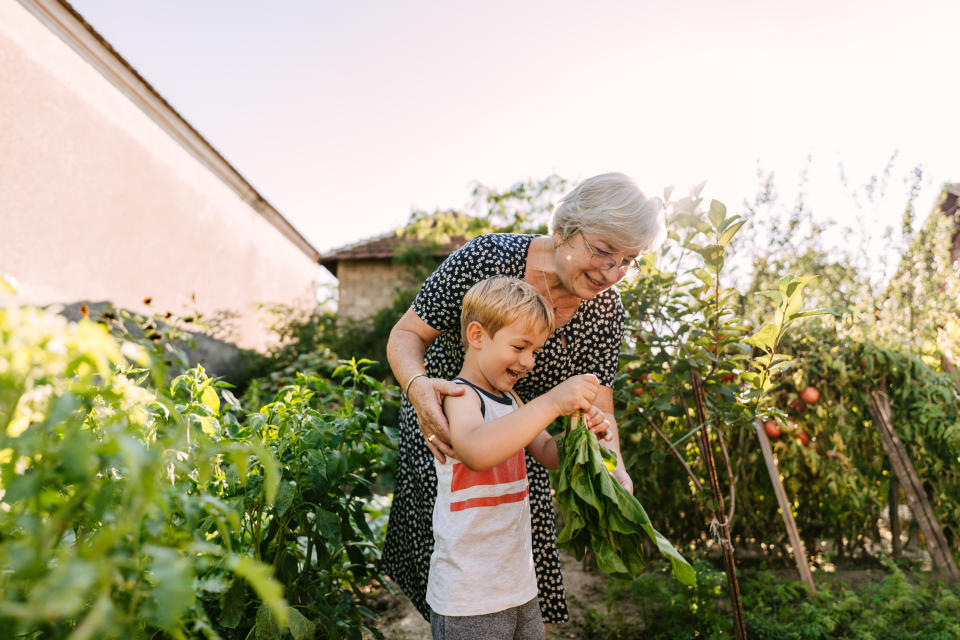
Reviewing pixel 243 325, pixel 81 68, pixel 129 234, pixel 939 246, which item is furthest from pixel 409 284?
pixel 939 246

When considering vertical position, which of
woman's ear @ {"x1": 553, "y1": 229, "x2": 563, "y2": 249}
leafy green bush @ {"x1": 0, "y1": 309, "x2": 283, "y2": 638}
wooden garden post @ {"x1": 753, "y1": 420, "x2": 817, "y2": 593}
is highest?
woman's ear @ {"x1": 553, "y1": 229, "x2": 563, "y2": 249}

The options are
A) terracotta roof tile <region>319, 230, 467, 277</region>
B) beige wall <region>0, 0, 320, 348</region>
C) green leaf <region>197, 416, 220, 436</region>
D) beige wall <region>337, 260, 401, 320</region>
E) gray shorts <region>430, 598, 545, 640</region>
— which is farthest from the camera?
beige wall <region>337, 260, 401, 320</region>

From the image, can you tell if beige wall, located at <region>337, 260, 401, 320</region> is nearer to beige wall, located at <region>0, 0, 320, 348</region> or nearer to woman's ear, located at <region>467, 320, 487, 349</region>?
beige wall, located at <region>0, 0, 320, 348</region>

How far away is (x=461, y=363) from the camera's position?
2.06 metres

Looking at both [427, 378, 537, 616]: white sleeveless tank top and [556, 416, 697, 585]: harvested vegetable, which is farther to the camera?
[427, 378, 537, 616]: white sleeveless tank top

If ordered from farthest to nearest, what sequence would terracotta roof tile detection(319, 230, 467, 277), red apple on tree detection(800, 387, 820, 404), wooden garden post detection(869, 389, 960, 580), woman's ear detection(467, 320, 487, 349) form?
terracotta roof tile detection(319, 230, 467, 277)
red apple on tree detection(800, 387, 820, 404)
wooden garden post detection(869, 389, 960, 580)
woman's ear detection(467, 320, 487, 349)

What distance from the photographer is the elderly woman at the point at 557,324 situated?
185cm

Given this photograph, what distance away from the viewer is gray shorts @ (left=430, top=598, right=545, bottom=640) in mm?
1507

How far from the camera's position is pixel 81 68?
6656 mm

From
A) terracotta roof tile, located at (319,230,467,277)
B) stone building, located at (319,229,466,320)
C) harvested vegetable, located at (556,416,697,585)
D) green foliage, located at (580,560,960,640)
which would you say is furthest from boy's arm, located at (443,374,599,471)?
stone building, located at (319,229,466,320)

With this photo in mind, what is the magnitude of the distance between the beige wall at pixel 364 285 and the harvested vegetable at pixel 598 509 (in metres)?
10.9

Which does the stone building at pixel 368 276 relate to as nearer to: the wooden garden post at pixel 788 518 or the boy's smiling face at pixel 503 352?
the wooden garden post at pixel 788 518

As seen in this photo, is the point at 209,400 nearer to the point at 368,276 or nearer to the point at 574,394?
the point at 574,394

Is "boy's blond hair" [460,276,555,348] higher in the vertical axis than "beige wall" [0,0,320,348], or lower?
lower
